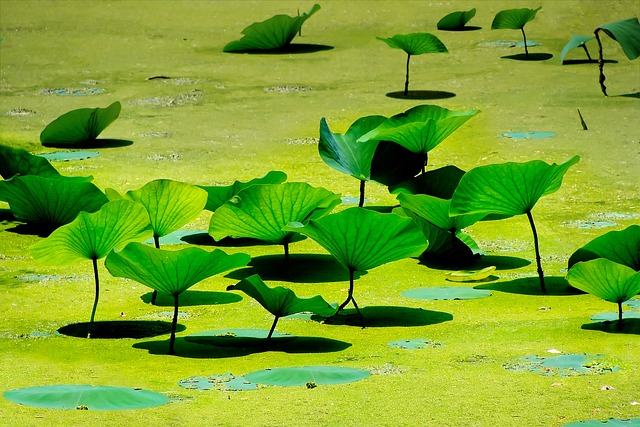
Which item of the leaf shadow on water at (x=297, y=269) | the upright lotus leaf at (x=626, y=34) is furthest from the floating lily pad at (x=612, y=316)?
the upright lotus leaf at (x=626, y=34)

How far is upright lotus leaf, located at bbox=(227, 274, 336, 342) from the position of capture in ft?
8.27

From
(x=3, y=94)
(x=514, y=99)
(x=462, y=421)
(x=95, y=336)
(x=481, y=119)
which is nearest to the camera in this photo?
(x=462, y=421)

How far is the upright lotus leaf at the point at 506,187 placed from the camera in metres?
3.01

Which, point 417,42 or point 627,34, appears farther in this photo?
point 417,42

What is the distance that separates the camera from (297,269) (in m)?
3.42

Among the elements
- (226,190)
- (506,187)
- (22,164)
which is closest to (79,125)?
(22,164)

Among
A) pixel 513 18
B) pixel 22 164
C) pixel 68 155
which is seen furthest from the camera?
pixel 513 18

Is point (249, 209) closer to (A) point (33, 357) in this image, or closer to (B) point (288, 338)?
(B) point (288, 338)

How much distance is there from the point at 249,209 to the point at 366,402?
1068mm

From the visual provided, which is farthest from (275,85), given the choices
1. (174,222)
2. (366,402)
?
(366,402)

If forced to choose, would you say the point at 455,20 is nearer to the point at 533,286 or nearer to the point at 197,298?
the point at 533,286

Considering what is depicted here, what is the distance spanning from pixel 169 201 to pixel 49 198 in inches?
26.2

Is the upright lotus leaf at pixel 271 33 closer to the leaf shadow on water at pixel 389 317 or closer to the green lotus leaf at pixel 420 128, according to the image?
the green lotus leaf at pixel 420 128

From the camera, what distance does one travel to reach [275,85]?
646 cm
